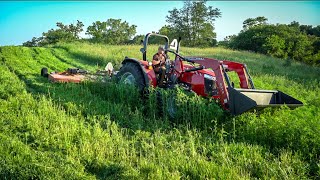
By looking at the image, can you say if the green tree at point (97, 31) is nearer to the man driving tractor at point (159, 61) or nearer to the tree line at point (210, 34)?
the tree line at point (210, 34)

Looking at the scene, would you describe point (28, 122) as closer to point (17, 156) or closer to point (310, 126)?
point (17, 156)

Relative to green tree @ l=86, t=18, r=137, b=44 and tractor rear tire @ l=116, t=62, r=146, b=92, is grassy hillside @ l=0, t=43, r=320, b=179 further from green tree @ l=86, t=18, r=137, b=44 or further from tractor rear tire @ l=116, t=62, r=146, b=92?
green tree @ l=86, t=18, r=137, b=44

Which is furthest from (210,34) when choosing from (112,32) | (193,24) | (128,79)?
Answer: (128,79)

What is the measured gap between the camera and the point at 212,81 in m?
7.61

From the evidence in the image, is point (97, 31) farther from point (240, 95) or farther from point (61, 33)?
point (240, 95)

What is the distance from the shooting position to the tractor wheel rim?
901cm

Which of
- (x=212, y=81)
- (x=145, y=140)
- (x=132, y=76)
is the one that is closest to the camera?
(x=145, y=140)

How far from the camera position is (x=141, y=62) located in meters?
8.91

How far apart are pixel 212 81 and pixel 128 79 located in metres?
2.61

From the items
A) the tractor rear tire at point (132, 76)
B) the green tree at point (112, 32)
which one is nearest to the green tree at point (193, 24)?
the green tree at point (112, 32)

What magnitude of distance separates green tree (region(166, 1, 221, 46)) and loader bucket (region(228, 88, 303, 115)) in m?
45.0

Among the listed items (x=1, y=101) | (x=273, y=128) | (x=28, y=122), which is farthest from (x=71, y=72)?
(x=273, y=128)

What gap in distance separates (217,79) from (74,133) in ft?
9.93

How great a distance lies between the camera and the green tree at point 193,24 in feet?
171
